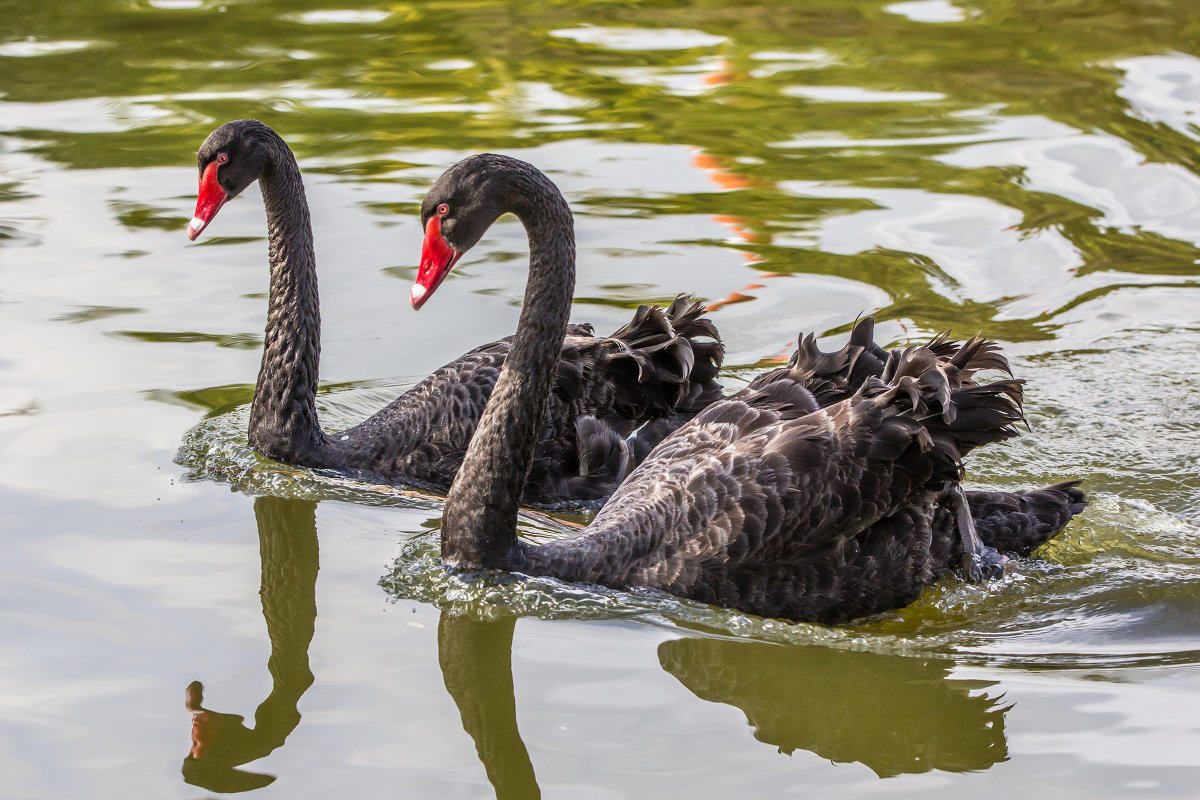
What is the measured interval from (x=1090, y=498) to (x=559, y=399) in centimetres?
223

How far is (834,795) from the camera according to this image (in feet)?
12.3

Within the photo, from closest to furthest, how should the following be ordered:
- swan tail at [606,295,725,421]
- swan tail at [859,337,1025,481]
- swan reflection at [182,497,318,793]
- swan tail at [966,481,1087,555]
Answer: swan reflection at [182,497,318,793] → swan tail at [859,337,1025,481] → swan tail at [966,481,1087,555] → swan tail at [606,295,725,421]

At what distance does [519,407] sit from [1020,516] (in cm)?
186

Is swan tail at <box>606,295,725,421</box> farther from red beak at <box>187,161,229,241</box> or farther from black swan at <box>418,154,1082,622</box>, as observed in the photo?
red beak at <box>187,161,229,241</box>

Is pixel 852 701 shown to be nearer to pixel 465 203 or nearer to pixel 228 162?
pixel 465 203

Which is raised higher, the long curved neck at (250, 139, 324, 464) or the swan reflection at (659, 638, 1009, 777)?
the long curved neck at (250, 139, 324, 464)

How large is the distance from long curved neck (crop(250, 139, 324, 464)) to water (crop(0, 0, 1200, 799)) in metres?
0.20

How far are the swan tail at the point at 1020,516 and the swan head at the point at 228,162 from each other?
3165mm

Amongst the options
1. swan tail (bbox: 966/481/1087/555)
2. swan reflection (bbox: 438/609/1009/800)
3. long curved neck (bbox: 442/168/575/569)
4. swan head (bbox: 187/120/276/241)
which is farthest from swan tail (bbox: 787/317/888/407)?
swan head (bbox: 187/120/276/241)

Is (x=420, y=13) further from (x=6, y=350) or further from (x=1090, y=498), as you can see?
(x=1090, y=498)

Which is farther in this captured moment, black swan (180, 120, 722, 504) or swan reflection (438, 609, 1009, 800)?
black swan (180, 120, 722, 504)

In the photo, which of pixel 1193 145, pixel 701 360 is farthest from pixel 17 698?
pixel 1193 145

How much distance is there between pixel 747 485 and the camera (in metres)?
4.78

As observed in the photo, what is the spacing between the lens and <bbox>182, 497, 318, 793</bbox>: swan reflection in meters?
3.87
